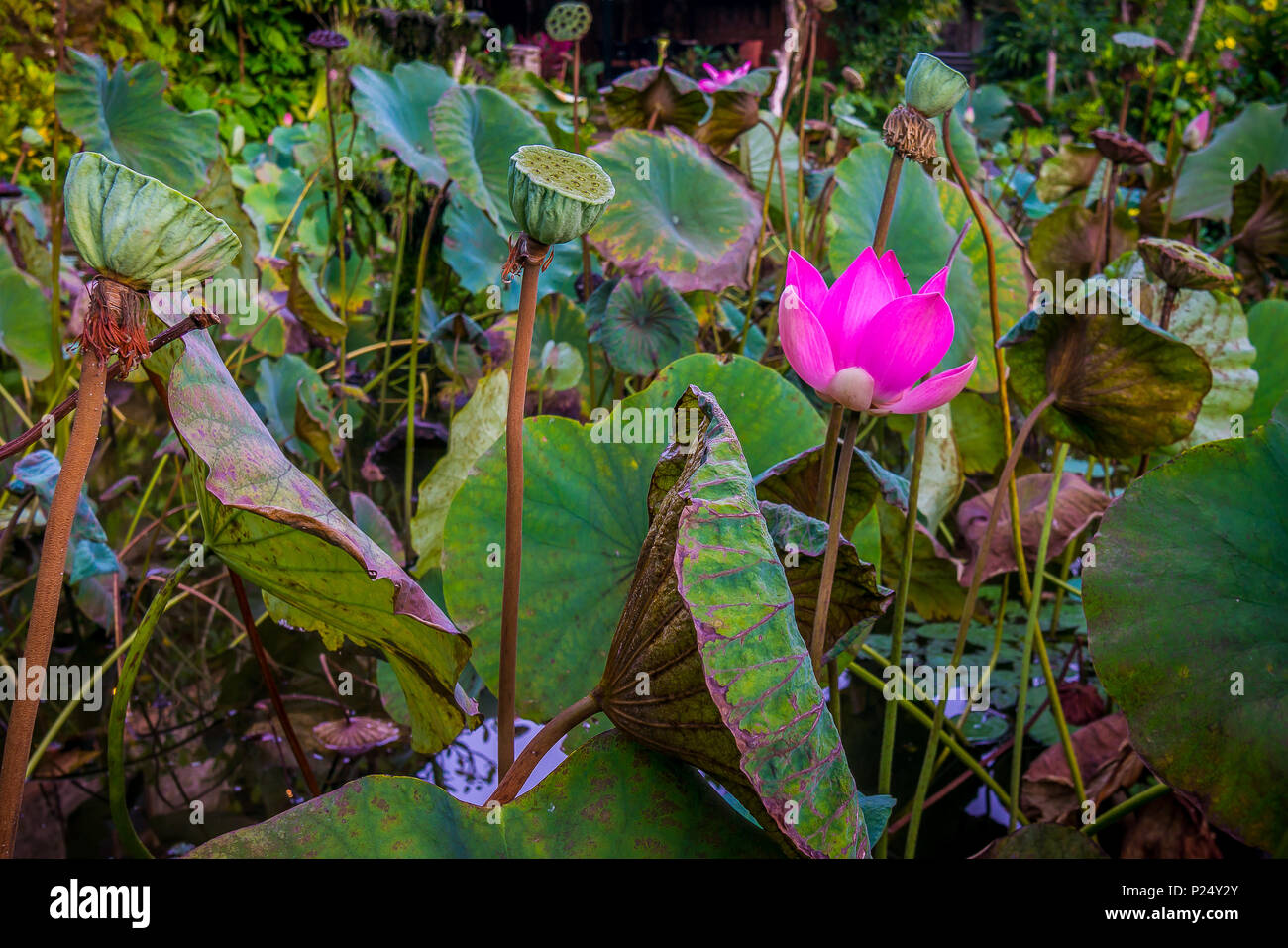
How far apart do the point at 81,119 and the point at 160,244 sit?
1.21 metres

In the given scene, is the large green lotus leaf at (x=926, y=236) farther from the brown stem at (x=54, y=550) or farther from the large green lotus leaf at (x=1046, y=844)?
the brown stem at (x=54, y=550)

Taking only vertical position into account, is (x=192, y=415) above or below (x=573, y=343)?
above

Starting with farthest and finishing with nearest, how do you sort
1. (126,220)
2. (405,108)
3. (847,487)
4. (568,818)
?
(405,108), (847,487), (568,818), (126,220)

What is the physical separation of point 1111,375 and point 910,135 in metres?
0.30

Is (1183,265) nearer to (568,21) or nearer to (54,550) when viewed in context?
(54,550)

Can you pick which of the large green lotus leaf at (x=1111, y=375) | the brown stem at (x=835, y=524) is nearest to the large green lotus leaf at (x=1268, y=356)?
the large green lotus leaf at (x=1111, y=375)

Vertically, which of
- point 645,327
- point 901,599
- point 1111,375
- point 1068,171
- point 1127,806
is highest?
point 1068,171

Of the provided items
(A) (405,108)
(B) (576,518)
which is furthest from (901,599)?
(A) (405,108)

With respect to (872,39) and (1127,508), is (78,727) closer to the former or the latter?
(1127,508)

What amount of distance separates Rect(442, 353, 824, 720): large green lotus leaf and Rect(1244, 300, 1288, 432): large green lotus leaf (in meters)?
0.72

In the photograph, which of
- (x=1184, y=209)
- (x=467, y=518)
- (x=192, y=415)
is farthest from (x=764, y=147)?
(x=192, y=415)

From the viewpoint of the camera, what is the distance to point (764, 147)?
6.63 ft

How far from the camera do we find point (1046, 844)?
2.44ft

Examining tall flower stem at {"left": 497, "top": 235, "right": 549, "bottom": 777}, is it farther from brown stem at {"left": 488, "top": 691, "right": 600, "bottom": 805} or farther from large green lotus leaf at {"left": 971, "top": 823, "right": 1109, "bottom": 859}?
large green lotus leaf at {"left": 971, "top": 823, "right": 1109, "bottom": 859}
